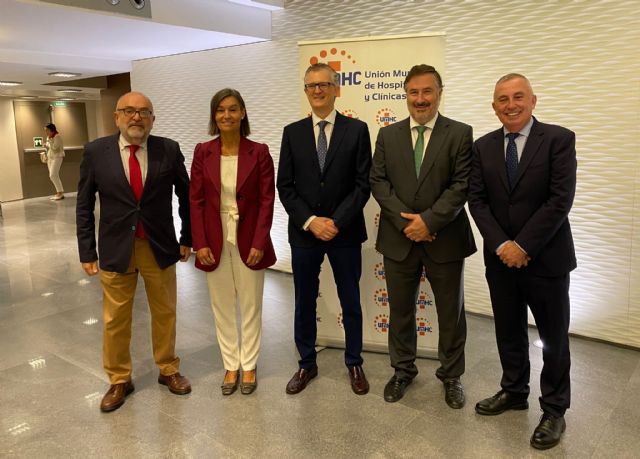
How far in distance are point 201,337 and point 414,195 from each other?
2.32 metres

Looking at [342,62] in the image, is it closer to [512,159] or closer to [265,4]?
[512,159]

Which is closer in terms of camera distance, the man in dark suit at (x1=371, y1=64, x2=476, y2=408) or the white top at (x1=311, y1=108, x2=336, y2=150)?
the man in dark suit at (x1=371, y1=64, x2=476, y2=408)

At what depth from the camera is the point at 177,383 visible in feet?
11.3

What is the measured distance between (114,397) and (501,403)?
2341mm

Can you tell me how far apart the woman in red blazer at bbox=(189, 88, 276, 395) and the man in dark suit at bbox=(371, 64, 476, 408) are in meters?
0.71

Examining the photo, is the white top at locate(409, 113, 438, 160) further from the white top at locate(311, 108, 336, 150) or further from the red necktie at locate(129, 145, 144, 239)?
the red necktie at locate(129, 145, 144, 239)

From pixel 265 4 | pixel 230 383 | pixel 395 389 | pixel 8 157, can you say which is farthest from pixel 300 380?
pixel 8 157

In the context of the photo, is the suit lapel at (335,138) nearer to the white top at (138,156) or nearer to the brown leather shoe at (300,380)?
the white top at (138,156)

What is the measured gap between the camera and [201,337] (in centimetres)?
440

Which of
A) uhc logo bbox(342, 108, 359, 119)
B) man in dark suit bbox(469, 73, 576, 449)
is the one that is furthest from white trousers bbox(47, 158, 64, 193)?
man in dark suit bbox(469, 73, 576, 449)

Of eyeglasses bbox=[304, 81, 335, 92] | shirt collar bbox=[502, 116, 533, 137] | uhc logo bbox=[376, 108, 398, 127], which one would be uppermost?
eyeglasses bbox=[304, 81, 335, 92]

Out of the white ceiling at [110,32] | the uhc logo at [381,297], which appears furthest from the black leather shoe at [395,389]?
the white ceiling at [110,32]

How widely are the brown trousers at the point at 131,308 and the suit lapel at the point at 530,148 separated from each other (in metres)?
2.15

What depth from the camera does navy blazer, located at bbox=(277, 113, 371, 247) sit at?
3.17 metres
